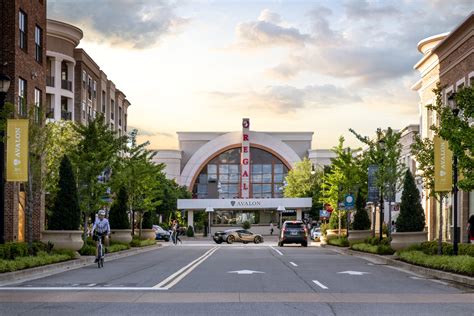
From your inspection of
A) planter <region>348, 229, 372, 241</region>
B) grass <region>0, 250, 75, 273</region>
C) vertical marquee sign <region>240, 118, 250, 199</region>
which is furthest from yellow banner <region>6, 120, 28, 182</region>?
vertical marquee sign <region>240, 118, 250, 199</region>

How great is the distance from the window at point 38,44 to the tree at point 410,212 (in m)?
19.0

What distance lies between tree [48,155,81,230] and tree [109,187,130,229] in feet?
43.5

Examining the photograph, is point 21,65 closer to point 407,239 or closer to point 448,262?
point 407,239

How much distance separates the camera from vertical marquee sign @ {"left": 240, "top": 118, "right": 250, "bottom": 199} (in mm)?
111000

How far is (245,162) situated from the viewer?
367ft

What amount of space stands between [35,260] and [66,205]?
8.43m

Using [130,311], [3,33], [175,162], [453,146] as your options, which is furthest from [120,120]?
[130,311]

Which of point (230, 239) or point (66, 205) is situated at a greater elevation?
point (66, 205)

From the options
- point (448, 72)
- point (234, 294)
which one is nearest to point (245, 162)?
point (448, 72)

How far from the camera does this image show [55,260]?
81.9ft

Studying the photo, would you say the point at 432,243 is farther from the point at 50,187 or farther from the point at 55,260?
the point at 50,187

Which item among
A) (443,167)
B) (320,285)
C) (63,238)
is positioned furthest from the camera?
(63,238)

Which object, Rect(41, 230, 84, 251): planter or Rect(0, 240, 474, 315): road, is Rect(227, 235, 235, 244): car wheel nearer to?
Rect(41, 230, 84, 251): planter

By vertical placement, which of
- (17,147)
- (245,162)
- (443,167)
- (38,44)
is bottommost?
(443,167)
